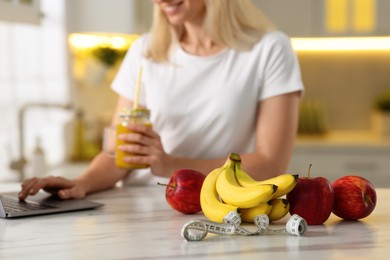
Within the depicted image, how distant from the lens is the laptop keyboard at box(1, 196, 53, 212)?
67.6 inches

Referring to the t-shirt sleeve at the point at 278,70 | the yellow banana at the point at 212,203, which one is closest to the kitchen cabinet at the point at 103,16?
the t-shirt sleeve at the point at 278,70

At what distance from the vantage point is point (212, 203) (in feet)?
5.06

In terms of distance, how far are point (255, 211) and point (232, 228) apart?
94 mm

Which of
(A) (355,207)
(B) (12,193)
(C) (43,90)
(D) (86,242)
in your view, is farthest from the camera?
(C) (43,90)

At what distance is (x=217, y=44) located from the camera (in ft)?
7.84

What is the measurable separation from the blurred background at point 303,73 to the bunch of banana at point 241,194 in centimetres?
210

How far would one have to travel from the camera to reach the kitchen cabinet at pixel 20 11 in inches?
78.2

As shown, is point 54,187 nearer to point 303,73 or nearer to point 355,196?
point 355,196

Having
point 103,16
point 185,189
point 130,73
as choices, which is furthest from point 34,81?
point 185,189

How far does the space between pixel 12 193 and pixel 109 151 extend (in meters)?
0.28

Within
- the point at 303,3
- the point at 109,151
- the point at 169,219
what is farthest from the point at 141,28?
the point at 169,219

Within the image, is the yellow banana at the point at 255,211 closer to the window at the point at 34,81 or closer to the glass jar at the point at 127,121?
the glass jar at the point at 127,121

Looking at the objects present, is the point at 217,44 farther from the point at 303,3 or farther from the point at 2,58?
the point at 303,3

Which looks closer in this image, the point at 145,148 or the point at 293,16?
the point at 145,148
